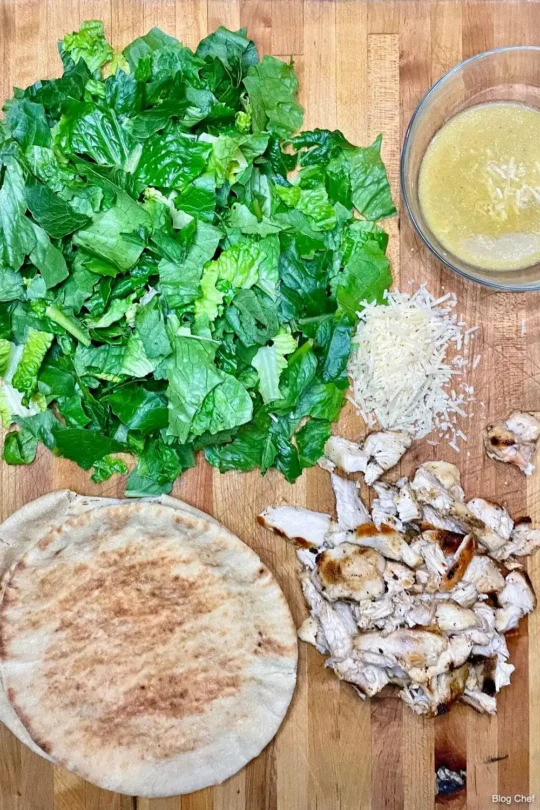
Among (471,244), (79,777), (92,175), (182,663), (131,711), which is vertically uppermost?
(92,175)

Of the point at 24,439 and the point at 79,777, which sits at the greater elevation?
the point at 24,439

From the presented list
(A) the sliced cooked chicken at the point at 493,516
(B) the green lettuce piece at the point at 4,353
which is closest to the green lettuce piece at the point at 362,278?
(A) the sliced cooked chicken at the point at 493,516

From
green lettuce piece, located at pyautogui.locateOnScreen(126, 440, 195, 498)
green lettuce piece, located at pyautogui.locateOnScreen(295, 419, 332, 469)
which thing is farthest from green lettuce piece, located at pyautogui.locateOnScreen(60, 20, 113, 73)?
green lettuce piece, located at pyautogui.locateOnScreen(295, 419, 332, 469)

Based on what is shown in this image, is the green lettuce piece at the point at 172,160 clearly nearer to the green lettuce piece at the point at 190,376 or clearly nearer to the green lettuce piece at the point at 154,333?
the green lettuce piece at the point at 154,333

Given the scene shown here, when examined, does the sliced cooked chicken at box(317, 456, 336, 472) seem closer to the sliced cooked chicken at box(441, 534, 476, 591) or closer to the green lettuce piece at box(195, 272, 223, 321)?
the sliced cooked chicken at box(441, 534, 476, 591)

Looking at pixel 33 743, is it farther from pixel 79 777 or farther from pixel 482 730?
pixel 482 730

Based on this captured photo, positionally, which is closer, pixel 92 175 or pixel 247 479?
pixel 92 175

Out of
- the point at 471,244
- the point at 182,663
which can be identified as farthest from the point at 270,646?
the point at 471,244
